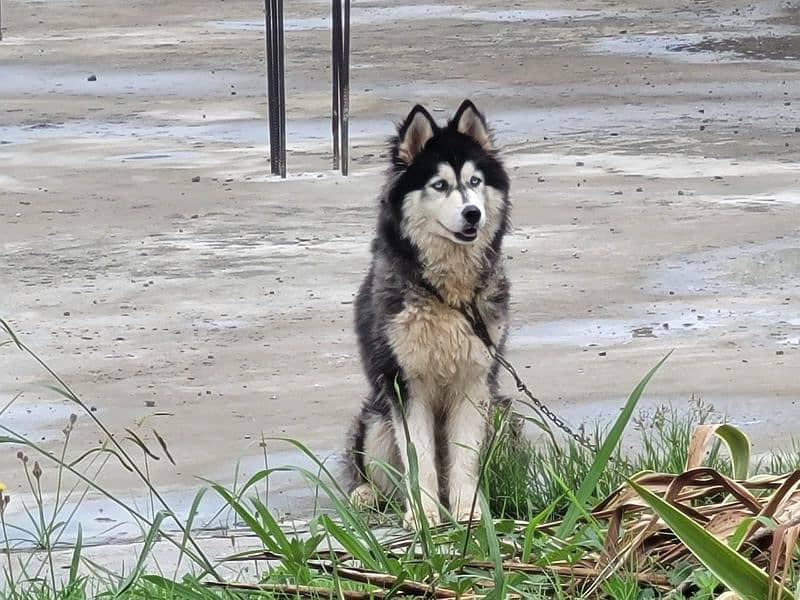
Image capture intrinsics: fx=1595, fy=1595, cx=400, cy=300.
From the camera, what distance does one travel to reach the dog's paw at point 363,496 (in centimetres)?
514

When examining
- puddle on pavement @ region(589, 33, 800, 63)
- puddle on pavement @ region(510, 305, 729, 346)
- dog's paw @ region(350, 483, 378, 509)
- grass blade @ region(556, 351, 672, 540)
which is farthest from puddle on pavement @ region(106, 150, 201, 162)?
grass blade @ region(556, 351, 672, 540)

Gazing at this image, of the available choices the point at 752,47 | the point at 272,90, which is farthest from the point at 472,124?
the point at 752,47

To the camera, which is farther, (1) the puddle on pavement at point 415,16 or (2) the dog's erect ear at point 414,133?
(1) the puddle on pavement at point 415,16

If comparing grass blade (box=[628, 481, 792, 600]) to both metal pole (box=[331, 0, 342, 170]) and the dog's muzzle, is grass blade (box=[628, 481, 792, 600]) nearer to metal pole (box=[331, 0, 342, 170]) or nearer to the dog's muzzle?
the dog's muzzle

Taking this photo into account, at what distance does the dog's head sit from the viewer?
592 cm

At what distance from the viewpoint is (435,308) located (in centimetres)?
577

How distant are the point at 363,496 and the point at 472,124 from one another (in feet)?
4.93

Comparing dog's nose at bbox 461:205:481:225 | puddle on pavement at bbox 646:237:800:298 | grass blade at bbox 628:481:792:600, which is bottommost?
puddle on pavement at bbox 646:237:800:298

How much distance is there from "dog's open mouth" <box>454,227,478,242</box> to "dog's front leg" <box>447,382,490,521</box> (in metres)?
0.56

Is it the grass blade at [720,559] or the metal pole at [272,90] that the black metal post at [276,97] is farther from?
the grass blade at [720,559]

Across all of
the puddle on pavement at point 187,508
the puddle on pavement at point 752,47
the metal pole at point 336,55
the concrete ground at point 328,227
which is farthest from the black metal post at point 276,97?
the puddle on pavement at point 752,47

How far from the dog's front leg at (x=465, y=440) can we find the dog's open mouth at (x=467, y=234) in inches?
21.9

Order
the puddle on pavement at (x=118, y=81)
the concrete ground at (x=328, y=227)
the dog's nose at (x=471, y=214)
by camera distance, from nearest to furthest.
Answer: the dog's nose at (x=471, y=214), the concrete ground at (x=328, y=227), the puddle on pavement at (x=118, y=81)

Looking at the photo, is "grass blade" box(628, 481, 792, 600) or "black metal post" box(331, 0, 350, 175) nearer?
"grass blade" box(628, 481, 792, 600)
